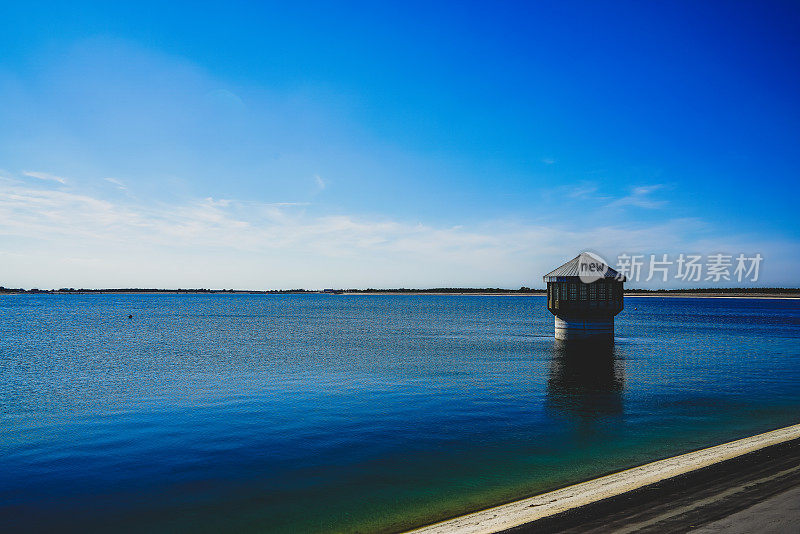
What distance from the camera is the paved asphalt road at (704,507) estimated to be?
8445 millimetres

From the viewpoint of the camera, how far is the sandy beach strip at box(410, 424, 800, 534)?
31.3 feet

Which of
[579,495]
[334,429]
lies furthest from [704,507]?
[334,429]

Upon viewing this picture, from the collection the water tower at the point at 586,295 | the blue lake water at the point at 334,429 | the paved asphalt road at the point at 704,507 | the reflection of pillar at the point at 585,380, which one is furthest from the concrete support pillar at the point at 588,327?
the paved asphalt road at the point at 704,507

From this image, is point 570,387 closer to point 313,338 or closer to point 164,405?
point 164,405

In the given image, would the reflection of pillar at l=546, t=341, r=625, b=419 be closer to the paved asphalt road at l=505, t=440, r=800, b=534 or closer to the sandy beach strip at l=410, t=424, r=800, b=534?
the sandy beach strip at l=410, t=424, r=800, b=534

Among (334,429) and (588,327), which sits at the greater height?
(588,327)

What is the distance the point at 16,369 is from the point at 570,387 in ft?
122

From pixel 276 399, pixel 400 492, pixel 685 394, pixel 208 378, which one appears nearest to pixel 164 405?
pixel 276 399

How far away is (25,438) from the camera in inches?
723

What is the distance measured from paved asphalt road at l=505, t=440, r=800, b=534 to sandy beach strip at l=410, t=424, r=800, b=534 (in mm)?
343

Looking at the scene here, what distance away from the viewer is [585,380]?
105ft

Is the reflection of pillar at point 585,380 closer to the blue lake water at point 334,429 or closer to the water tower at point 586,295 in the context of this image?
the blue lake water at point 334,429

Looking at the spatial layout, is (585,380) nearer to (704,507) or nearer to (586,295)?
(586,295)

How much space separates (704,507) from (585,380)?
23718mm
